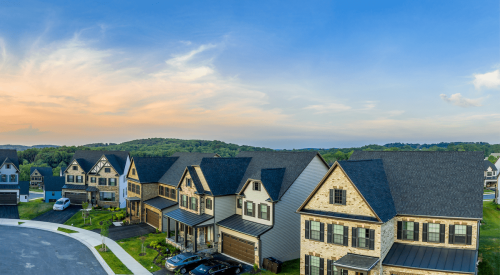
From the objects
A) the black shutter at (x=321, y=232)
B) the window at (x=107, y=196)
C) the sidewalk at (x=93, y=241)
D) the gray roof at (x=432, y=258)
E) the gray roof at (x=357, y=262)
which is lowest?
the sidewalk at (x=93, y=241)

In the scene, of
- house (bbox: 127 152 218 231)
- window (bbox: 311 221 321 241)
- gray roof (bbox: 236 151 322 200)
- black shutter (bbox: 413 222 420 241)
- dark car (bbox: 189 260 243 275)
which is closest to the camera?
black shutter (bbox: 413 222 420 241)

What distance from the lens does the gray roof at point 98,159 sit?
59.3 metres

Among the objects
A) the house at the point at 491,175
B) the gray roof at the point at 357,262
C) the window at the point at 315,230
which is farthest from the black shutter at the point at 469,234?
the house at the point at 491,175

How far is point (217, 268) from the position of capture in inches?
1098

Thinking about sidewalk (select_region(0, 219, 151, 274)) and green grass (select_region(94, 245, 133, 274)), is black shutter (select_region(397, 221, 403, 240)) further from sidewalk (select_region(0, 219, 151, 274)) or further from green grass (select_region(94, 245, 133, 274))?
green grass (select_region(94, 245, 133, 274))

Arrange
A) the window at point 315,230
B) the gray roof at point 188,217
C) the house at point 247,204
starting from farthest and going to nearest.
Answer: the gray roof at point 188,217 → the house at point 247,204 → the window at point 315,230

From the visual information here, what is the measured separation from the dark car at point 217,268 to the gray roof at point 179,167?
19043 mm

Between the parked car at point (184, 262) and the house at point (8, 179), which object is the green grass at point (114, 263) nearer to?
the parked car at point (184, 262)

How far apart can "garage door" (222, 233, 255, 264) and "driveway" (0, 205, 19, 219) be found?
39214mm

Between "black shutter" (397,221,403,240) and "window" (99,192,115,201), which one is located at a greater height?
"black shutter" (397,221,403,240)

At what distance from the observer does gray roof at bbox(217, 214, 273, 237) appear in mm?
30688

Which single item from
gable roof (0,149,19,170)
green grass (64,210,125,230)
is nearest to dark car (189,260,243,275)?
green grass (64,210,125,230)

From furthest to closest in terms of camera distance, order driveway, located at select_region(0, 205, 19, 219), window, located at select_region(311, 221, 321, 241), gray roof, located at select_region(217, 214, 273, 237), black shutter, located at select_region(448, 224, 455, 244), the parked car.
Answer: driveway, located at select_region(0, 205, 19, 219) → gray roof, located at select_region(217, 214, 273, 237) → the parked car → window, located at select_region(311, 221, 321, 241) → black shutter, located at select_region(448, 224, 455, 244)

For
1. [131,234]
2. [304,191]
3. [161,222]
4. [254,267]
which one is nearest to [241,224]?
A: [254,267]
